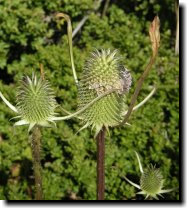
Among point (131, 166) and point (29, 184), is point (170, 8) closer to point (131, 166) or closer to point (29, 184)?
point (131, 166)

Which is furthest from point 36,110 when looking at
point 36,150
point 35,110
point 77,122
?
point 77,122

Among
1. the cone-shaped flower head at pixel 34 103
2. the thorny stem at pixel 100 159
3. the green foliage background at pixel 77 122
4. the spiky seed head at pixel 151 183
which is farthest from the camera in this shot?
the green foliage background at pixel 77 122

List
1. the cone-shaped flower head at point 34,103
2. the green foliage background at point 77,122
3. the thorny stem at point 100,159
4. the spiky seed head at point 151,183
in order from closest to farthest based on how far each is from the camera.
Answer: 1. the thorny stem at point 100,159
2. the cone-shaped flower head at point 34,103
3. the spiky seed head at point 151,183
4. the green foliage background at point 77,122

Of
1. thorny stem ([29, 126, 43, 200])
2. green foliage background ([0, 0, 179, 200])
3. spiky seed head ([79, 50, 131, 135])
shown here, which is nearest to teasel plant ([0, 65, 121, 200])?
thorny stem ([29, 126, 43, 200])

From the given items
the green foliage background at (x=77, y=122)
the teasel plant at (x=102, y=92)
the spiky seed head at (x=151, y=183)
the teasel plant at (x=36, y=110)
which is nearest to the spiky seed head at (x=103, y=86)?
the teasel plant at (x=102, y=92)

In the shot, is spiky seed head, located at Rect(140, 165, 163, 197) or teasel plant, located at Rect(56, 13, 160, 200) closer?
teasel plant, located at Rect(56, 13, 160, 200)

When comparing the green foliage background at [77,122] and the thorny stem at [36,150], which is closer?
the thorny stem at [36,150]

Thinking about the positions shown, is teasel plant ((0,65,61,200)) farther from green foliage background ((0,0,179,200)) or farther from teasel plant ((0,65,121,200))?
green foliage background ((0,0,179,200))

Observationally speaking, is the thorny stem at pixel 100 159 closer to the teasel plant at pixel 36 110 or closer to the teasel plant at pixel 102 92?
the teasel plant at pixel 102 92
